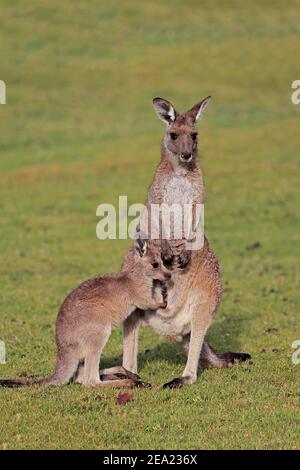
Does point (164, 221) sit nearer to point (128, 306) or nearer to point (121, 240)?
point (128, 306)

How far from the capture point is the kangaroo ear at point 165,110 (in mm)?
8852

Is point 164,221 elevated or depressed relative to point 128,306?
elevated

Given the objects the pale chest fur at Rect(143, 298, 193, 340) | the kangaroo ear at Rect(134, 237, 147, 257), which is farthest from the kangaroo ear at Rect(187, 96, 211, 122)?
the pale chest fur at Rect(143, 298, 193, 340)

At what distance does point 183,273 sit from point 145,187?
1402 cm

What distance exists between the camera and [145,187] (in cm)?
2253

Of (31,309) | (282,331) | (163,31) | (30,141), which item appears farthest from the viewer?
(163,31)

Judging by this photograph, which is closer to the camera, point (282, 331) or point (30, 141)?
point (282, 331)

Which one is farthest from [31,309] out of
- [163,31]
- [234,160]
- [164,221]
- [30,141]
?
[163,31]

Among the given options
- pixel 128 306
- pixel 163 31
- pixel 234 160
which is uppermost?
pixel 163 31

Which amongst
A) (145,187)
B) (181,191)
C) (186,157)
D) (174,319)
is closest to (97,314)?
(174,319)

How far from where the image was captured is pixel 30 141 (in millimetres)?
28688

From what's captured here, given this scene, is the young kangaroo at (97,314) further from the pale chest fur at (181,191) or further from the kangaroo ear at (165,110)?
the kangaroo ear at (165,110)

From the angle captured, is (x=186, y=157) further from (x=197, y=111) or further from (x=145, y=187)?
(x=145, y=187)

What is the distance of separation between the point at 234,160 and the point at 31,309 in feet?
43.9
